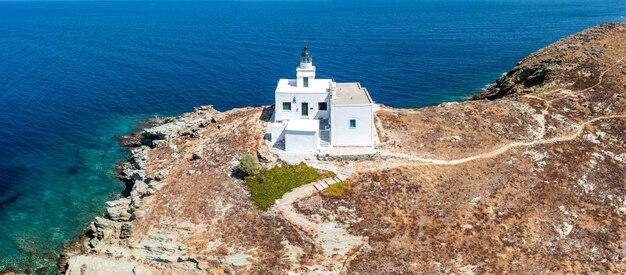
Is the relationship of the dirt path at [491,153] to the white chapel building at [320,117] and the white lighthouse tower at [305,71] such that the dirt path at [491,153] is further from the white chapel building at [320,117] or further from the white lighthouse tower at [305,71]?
the white lighthouse tower at [305,71]

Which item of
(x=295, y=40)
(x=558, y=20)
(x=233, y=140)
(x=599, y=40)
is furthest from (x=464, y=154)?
(x=558, y=20)

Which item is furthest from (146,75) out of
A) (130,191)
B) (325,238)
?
(325,238)

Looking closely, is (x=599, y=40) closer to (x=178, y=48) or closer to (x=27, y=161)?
(x=27, y=161)

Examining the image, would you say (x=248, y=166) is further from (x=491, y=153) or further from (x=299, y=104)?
(x=491, y=153)

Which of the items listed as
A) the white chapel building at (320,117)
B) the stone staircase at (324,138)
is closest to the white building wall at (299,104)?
the white chapel building at (320,117)

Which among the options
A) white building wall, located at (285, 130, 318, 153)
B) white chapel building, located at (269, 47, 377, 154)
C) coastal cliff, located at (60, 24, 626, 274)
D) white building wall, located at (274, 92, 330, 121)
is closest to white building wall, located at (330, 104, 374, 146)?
white chapel building, located at (269, 47, 377, 154)

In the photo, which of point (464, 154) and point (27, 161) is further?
point (27, 161)
